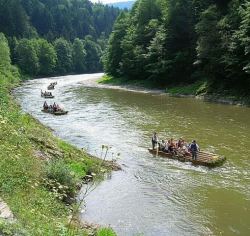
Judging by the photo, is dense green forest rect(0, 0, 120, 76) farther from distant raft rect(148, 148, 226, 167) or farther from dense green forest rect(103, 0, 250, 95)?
distant raft rect(148, 148, 226, 167)

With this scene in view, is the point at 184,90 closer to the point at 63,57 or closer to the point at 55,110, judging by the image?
the point at 55,110

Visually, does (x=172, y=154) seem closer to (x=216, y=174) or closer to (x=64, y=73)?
(x=216, y=174)

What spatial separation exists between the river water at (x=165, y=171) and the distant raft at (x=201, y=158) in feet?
1.41

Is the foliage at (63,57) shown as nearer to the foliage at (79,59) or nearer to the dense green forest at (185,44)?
the foliage at (79,59)

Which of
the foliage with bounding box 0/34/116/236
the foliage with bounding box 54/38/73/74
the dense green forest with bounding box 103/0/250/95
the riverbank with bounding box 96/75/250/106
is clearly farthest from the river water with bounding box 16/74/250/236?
the foliage with bounding box 54/38/73/74

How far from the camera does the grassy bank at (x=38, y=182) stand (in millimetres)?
12625

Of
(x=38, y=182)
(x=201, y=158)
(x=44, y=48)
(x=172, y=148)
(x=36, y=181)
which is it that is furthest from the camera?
(x=44, y=48)

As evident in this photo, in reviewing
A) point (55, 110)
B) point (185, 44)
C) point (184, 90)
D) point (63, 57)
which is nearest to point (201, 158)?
point (55, 110)

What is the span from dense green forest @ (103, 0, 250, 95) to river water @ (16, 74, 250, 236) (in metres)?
6.94

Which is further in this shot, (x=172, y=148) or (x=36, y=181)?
(x=172, y=148)

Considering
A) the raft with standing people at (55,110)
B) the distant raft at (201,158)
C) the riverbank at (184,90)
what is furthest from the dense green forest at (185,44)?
the distant raft at (201,158)

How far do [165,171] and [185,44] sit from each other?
49.0 metres

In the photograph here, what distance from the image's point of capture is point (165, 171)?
2705 centimetres

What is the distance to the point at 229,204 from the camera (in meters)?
21.3
